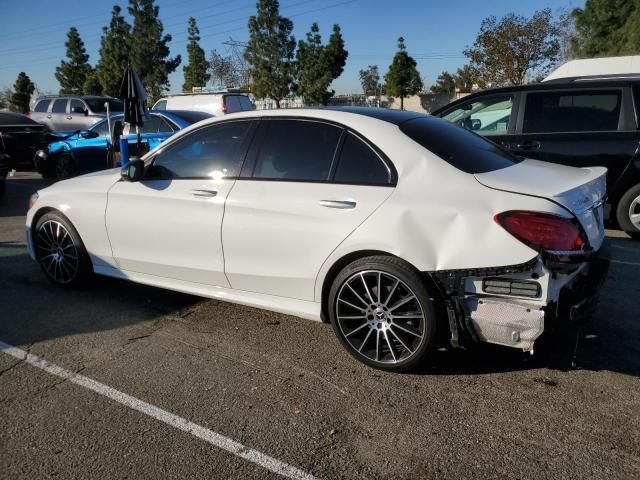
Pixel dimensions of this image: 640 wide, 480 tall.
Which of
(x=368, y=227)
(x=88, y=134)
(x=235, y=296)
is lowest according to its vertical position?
(x=235, y=296)

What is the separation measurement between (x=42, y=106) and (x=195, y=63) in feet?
104

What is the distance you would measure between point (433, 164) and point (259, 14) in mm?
41970

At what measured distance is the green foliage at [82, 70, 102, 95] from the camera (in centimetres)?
4819

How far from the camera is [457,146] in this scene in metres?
3.54

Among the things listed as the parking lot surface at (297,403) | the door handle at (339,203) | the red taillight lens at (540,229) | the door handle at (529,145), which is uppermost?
the door handle at (529,145)

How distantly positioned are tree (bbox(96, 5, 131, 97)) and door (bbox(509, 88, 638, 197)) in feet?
147

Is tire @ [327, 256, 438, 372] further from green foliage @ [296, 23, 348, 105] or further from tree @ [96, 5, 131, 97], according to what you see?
tree @ [96, 5, 131, 97]

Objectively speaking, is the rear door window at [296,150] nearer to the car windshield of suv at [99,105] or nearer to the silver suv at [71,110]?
the silver suv at [71,110]

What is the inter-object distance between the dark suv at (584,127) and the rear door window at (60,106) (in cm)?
1401

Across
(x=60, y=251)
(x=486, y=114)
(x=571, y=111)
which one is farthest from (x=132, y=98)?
(x=571, y=111)

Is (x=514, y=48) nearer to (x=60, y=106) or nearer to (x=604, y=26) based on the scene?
(x=604, y=26)

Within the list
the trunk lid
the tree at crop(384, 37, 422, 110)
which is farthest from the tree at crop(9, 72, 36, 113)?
the trunk lid

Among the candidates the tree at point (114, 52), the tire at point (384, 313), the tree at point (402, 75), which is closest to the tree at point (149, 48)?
the tree at point (114, 52)

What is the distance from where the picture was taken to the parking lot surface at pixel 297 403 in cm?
254
